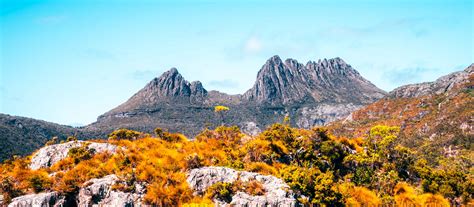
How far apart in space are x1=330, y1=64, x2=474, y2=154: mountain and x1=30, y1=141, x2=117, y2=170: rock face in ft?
301

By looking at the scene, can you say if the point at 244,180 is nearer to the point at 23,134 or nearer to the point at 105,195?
the point at 105,195

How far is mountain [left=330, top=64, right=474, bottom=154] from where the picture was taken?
102125mm

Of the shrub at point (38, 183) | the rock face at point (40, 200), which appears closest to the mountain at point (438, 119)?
the rock face at point (40, 200)

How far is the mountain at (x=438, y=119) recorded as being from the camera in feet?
335

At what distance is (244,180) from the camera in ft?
68.4

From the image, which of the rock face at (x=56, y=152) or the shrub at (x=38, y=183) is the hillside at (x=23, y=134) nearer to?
the rock face at (x=56, y=152)

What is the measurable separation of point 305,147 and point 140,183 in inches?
630

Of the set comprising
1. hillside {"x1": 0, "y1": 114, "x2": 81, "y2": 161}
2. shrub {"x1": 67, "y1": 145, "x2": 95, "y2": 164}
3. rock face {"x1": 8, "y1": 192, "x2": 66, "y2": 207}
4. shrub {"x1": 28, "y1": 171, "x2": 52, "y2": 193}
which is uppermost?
→ hillside {"x1": 0, "y1": 114, "x2": 81, "y2": 161}

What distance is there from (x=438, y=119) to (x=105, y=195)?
14353 cm

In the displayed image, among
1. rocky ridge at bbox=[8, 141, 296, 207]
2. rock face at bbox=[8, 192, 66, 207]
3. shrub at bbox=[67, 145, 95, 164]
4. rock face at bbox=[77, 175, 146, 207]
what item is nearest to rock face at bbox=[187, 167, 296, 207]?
rocky ridge at bbox=[8, 141, 296, 207]

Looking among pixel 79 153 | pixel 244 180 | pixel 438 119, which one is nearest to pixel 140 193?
pixel 244 180

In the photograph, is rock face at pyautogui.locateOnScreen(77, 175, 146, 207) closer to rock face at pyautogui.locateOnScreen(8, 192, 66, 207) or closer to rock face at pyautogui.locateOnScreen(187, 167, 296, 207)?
rock face at pyautogui.locateOnScreen(8, 192, 66, 207)

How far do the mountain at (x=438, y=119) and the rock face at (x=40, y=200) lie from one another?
96066 millimetres

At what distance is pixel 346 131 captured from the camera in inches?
6565
